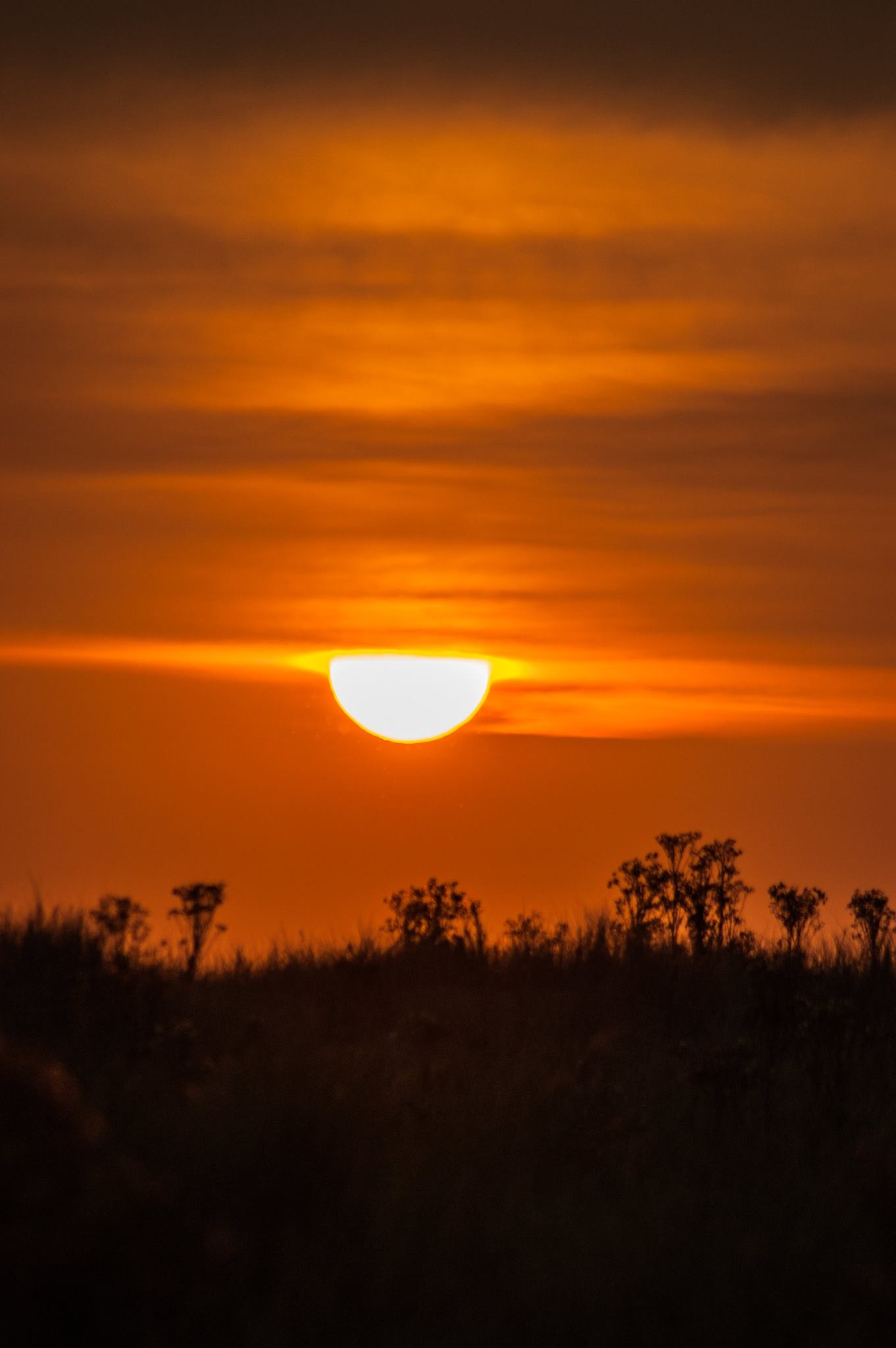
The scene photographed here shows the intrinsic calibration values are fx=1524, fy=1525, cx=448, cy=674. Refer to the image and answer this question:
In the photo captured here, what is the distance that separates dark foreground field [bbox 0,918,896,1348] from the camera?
23.4 ft

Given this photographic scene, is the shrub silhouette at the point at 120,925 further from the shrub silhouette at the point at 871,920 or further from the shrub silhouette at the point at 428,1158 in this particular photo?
the shrub silhouette at the point at 871,920

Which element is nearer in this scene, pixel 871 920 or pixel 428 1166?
pixel 428 1166

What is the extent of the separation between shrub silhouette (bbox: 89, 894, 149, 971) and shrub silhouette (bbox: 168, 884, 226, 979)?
757mm

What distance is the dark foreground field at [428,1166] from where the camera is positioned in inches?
281

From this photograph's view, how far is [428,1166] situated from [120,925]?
4.01 meters

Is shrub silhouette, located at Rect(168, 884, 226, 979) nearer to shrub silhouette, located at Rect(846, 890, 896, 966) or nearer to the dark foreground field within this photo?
the dark foreground field

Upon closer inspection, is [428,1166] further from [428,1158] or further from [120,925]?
[120,925]

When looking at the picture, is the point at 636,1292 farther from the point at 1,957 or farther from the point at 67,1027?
the point at 1,957

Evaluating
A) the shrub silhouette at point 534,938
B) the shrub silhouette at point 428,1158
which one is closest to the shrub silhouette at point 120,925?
the shrub silhouette at point 428,1158

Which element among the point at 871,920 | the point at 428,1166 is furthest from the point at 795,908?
the point at 428,1166

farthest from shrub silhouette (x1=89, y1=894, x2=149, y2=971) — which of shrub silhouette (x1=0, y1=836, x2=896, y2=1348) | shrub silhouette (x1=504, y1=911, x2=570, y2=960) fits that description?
shrub silhouette (x1=504, y1=911, x2=570, y2=960)

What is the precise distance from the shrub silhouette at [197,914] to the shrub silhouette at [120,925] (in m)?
0.76

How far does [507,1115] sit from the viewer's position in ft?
32.1

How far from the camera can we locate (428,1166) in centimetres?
871
